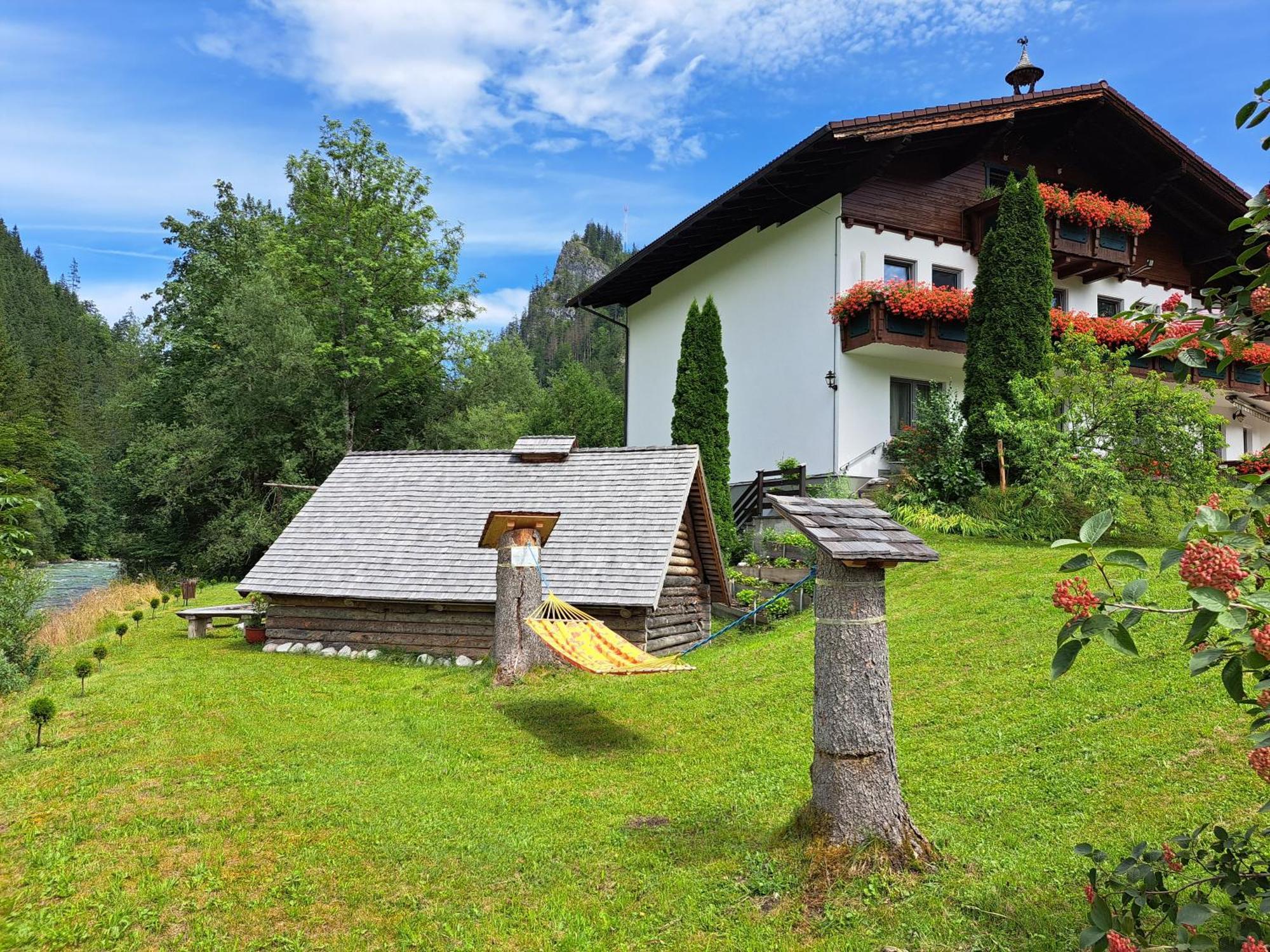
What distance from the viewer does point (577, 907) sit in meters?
4.34

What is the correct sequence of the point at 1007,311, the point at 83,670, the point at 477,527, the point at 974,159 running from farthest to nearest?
the point at 974,159, the point at 1007,311, the point at 477,527, the point at 83,670

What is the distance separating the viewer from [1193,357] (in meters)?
2.55

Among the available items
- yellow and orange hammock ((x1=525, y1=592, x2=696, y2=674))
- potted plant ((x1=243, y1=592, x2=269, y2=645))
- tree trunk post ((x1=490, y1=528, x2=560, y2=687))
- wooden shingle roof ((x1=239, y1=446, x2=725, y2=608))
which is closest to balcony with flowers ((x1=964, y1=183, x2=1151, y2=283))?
wooden shingle roof ((x1=239, y1=446, x2=725, y2=608))

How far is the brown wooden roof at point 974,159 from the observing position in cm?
1748

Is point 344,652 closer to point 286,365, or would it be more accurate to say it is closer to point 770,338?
point 770,338

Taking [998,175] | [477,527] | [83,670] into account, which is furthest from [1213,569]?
[998,175]

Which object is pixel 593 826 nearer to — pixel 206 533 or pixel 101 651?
pixel 101 651

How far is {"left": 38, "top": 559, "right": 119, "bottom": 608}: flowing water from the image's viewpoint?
2403cm

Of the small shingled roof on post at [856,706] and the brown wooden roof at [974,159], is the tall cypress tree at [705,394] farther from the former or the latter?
the small shingled roof on post at [856,706]

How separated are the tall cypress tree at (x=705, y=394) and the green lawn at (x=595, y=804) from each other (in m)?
9.71

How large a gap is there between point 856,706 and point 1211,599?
276 cm

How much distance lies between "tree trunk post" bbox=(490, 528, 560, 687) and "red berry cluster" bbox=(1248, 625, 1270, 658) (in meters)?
8.33

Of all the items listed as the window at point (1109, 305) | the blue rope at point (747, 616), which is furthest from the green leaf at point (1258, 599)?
the window at point (1109, 305)

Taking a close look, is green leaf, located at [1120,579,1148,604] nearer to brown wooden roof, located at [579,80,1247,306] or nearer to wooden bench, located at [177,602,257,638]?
wooden bench, located at [177,602,257,638]
